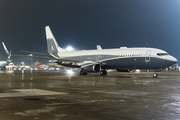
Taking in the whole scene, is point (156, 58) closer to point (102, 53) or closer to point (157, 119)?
point (102, 53)

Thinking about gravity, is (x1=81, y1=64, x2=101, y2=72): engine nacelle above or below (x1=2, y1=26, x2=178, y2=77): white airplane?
below

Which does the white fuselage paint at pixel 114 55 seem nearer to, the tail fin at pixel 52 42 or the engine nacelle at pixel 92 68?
the engine nacelle at pixel 92 68

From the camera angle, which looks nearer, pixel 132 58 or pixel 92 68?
pixel 132 58

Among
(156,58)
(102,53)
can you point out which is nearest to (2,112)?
(156,58)

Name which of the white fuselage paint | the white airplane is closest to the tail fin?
the white fuselage paint

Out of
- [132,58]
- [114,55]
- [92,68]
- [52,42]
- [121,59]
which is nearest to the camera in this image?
[132,58]

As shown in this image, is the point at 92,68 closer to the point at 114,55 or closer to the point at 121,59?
the point at 114,55

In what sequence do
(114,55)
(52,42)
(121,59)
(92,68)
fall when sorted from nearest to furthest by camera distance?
1. (121,59)
2. (92,68)
3. (114,55)
4. (52,42)

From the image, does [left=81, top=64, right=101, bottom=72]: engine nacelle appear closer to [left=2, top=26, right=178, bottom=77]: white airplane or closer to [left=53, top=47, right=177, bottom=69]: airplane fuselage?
[left=2, top=26, right=178, bottom=77]: white airplane

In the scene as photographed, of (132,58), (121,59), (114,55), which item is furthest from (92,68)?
(132,58)

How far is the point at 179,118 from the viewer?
20.9 ft

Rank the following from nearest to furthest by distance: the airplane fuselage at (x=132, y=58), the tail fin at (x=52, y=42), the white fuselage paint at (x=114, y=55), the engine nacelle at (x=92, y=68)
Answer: the airplane fuselage at (x=132, y=58), the white fuselage paint at (x=114, y=55), the engine nacelle at (x=92, y=68), the tail fin at (x=52, y=42)

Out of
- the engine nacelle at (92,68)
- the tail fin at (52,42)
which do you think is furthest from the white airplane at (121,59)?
the tail fin at (52,42)

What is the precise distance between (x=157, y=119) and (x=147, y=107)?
1835 millimetres
